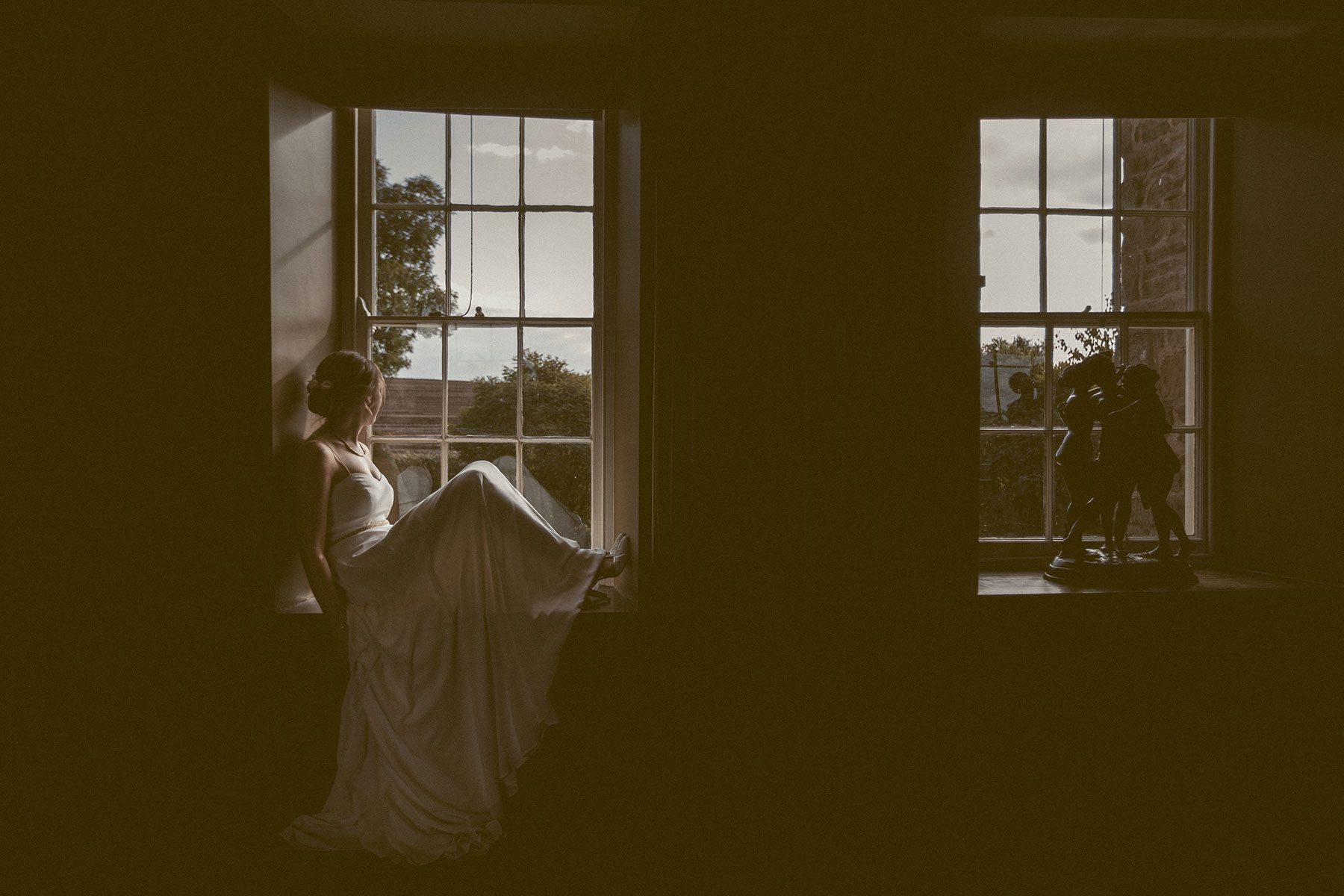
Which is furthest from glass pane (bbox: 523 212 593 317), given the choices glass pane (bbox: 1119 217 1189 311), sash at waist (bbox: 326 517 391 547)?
glass pane (bbox: 1119 217 1189 311)

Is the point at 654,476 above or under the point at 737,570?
above

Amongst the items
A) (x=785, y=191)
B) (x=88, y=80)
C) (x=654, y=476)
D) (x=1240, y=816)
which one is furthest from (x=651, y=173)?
(x=1240, y=816)

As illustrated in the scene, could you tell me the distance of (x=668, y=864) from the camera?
7.48 ft

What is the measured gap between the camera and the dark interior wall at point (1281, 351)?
2543 mm

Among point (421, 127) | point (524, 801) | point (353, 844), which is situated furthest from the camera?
point (421, 127)

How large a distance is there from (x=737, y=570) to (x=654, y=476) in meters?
0.37

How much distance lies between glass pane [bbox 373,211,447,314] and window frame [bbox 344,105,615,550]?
0.07ft

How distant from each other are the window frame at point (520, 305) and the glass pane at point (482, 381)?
18 mm

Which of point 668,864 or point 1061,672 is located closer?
point 668,864

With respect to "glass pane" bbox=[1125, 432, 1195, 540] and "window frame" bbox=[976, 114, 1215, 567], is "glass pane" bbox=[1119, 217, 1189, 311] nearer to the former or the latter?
"window frame" bbox=[976, 114, 1215, 567]

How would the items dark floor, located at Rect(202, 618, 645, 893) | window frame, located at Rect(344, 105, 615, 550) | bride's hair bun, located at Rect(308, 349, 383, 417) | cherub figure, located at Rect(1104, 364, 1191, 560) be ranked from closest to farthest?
dark floor, located at Rect(202, 618, 645, 893), bride's hair bun, located at Rect(308, 349, 383, 417), cherub figure, located at Rect(1104, 364, 1191, 560), window frame, located at Rect(344, 105, 615, 550)

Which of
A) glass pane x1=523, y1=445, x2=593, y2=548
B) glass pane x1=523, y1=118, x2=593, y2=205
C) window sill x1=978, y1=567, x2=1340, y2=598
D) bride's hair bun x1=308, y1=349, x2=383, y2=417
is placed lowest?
window sill x1=978, y1=567, x2=1340, y2=598

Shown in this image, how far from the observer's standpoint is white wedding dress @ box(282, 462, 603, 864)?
7.01 ft

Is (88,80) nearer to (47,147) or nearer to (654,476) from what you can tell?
(47,147)
